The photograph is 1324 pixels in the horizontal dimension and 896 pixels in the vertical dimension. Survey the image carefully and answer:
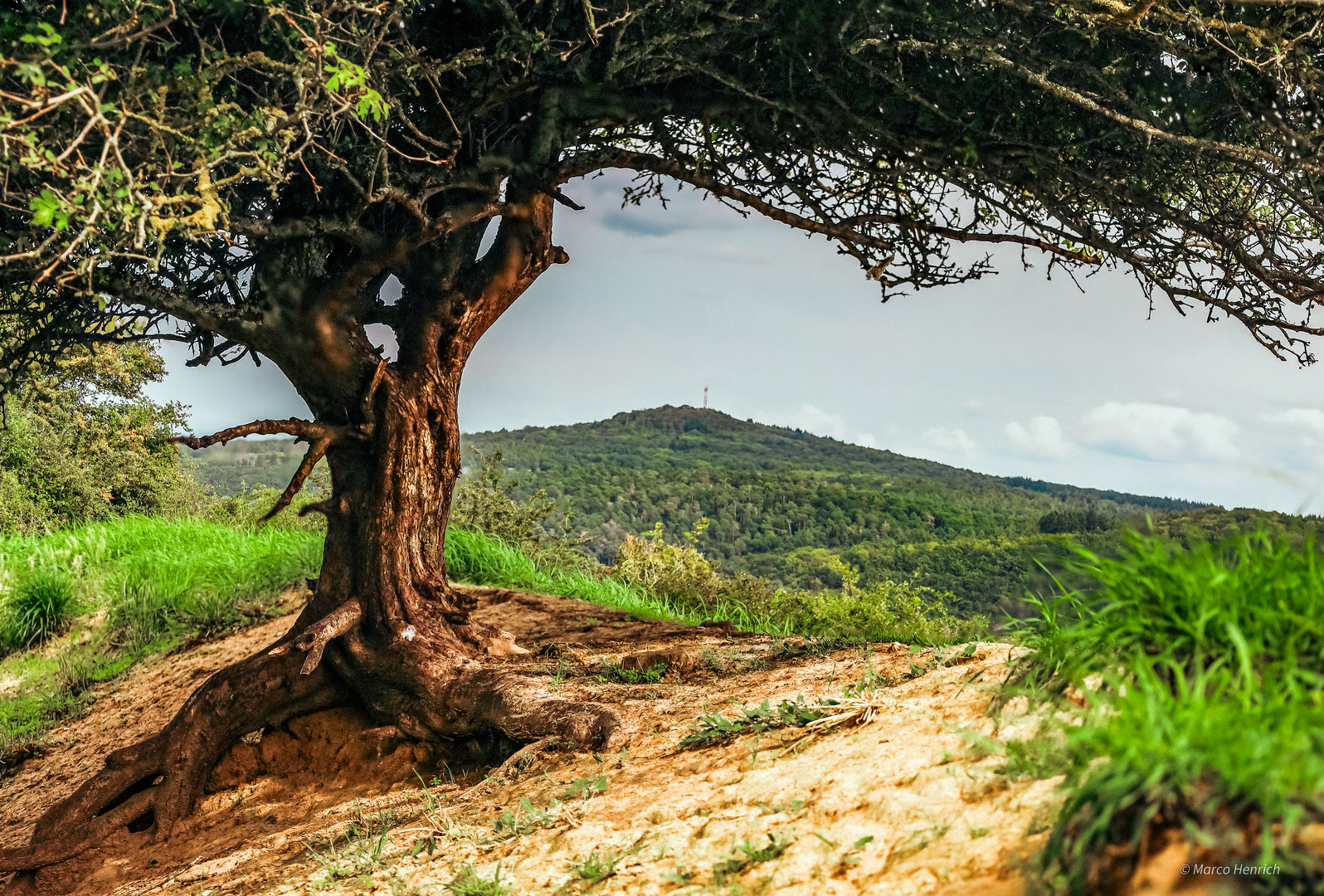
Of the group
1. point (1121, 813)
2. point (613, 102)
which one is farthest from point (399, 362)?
point (1121, 813)

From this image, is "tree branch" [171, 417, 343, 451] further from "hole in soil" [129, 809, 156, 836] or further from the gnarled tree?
"hole in soil" [129, 809, 156, 836]

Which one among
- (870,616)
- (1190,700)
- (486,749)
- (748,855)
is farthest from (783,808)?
(870,616)

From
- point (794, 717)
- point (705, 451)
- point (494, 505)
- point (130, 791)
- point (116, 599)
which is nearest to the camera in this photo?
point (794, 717)

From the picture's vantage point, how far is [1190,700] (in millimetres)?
2090

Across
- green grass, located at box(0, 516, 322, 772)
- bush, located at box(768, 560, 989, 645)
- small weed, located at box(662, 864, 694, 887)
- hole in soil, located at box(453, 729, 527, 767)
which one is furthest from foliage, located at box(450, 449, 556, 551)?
small weed, located at box(662, 864, 694, 887)

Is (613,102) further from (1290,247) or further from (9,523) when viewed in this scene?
(9,523)

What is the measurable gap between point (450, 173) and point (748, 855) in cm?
415

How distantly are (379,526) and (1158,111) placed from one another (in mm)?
4904

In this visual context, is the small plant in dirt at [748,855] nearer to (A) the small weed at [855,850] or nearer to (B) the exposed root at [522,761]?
(A) the small weed at [855,850]

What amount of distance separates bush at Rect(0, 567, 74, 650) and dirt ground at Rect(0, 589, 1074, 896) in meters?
4.10

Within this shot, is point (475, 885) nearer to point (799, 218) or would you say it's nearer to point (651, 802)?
point (651, 802)

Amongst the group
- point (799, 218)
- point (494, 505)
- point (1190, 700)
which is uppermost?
point (799, 218)

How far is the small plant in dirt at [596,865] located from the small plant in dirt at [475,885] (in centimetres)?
23

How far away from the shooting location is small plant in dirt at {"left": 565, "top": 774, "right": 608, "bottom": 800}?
3711mm
